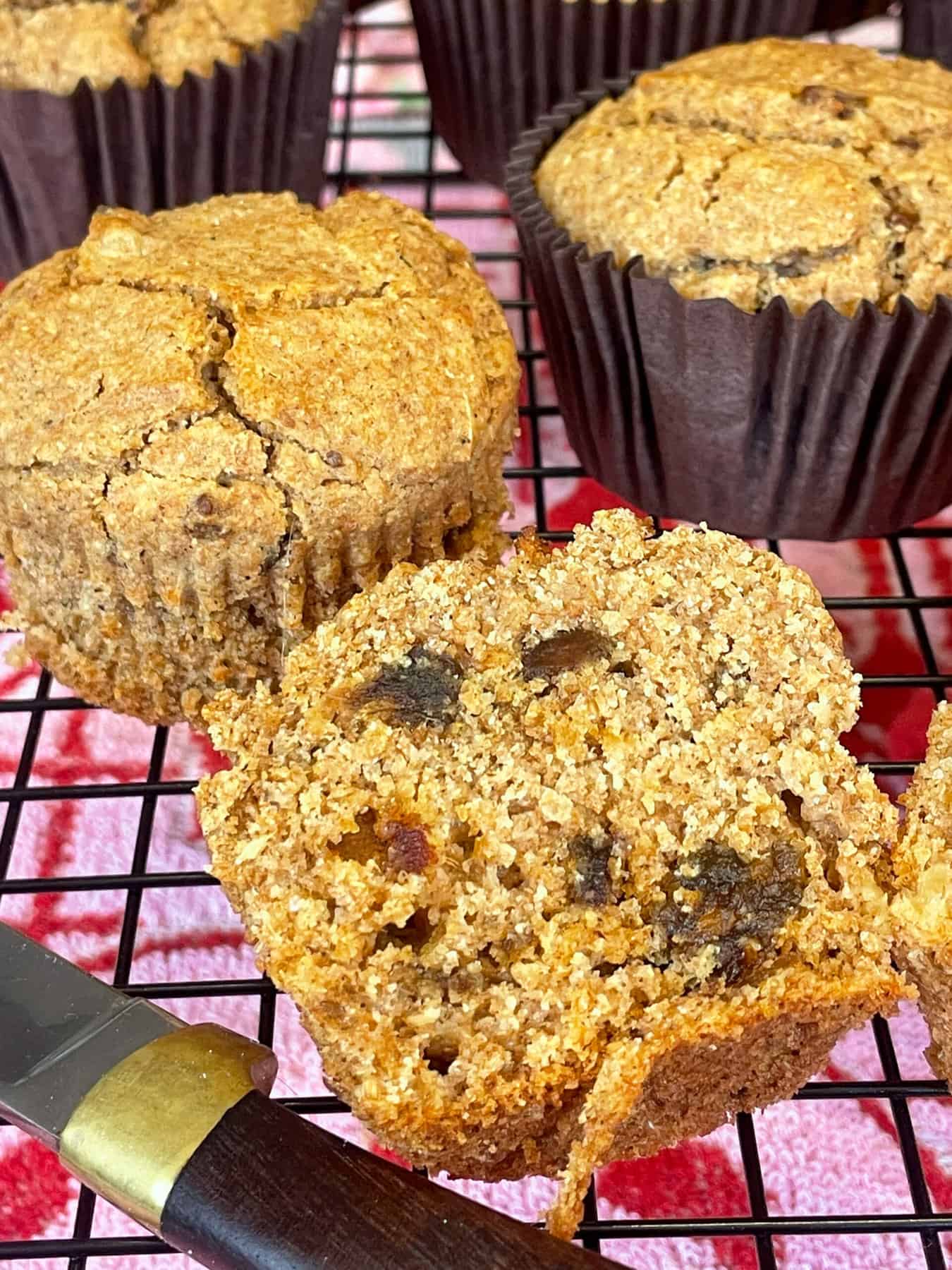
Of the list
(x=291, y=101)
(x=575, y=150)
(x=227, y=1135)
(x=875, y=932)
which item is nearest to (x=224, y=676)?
(x=227, y=1135)

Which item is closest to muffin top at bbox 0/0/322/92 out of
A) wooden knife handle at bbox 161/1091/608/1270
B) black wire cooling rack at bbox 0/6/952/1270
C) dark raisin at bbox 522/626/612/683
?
black wire cooling rack at bbox 0/6/952/1270

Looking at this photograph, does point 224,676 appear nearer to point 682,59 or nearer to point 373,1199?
point 373,1199

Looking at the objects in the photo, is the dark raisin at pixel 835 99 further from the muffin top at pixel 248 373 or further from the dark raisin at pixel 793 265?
the muffin top at pixel 248 373

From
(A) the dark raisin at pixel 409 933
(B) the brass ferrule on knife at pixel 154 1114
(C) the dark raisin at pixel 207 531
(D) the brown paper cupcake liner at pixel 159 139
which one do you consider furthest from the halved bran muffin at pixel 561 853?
(D) the brown paper cupcake liner at pixel 159 139

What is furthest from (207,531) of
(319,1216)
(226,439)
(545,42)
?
(545,42)

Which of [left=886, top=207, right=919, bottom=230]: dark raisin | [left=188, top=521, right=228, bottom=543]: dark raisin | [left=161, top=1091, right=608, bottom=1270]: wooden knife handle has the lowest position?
[left=161, top=1091, right=608, bottom=1270]: wooden knife handle

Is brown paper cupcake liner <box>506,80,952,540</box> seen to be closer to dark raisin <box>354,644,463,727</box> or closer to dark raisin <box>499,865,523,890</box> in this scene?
dark raisin <box>354,644,463,727</box>
